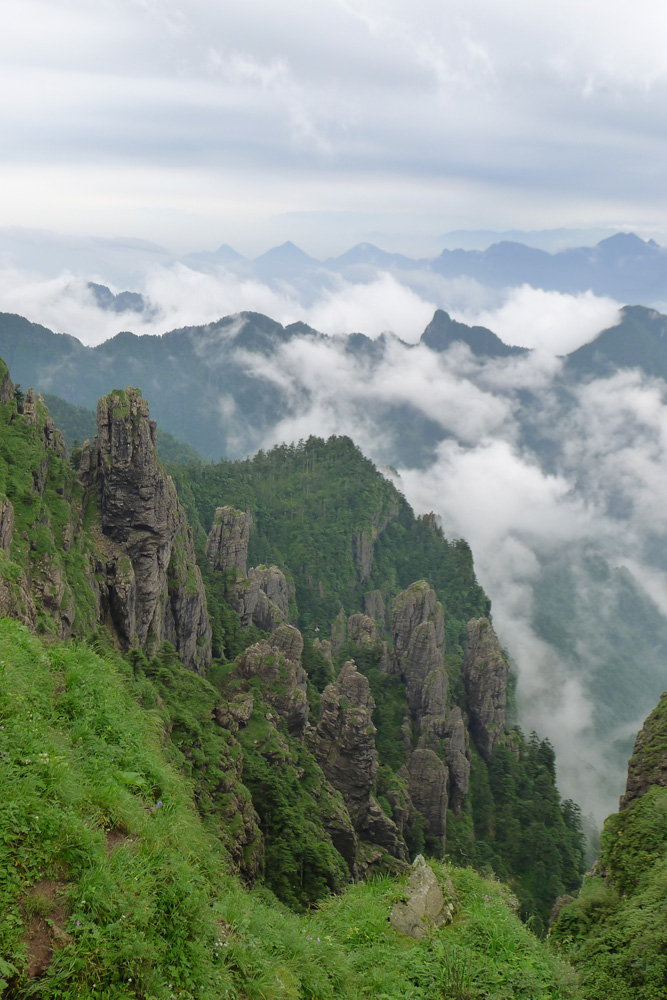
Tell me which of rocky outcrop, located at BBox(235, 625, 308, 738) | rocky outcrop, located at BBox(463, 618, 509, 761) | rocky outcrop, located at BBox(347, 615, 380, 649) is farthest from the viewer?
rocky outcrop, located at BBox(347, 615, 380, 649)

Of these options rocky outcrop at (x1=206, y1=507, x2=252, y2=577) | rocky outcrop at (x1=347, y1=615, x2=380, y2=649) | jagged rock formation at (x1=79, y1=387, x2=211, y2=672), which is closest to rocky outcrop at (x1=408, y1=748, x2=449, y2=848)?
rocky outcrop at (x1=347, y1=615, x2=380, y2=649)

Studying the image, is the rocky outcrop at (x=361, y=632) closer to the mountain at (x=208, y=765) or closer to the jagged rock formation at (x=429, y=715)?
the mountain at (x=208, y=765)

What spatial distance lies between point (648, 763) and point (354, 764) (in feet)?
74.3

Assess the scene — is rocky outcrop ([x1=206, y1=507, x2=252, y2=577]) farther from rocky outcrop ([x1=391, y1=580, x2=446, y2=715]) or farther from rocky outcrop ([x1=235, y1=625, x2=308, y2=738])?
rocky outcrop ([x1=235, y1=625, x2=308, y2=738])

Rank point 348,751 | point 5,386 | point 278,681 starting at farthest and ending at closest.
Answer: point 278,681 < point 348,751 < point 5,386

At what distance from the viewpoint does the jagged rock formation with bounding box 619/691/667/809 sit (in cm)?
2531

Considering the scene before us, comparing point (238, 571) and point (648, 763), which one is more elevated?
point (238, 571)

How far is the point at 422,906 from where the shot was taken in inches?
514

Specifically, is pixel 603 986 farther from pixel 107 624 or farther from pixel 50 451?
pixel 50 451

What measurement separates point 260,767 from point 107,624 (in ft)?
42.8

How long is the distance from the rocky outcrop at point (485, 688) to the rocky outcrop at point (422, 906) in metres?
65.8

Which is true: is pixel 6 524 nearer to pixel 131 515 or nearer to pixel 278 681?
pixel 131 515

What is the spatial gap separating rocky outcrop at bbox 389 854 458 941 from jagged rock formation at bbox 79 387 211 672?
98.4ft

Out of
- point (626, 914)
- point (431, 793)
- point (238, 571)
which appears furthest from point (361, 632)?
point (626, 914)
